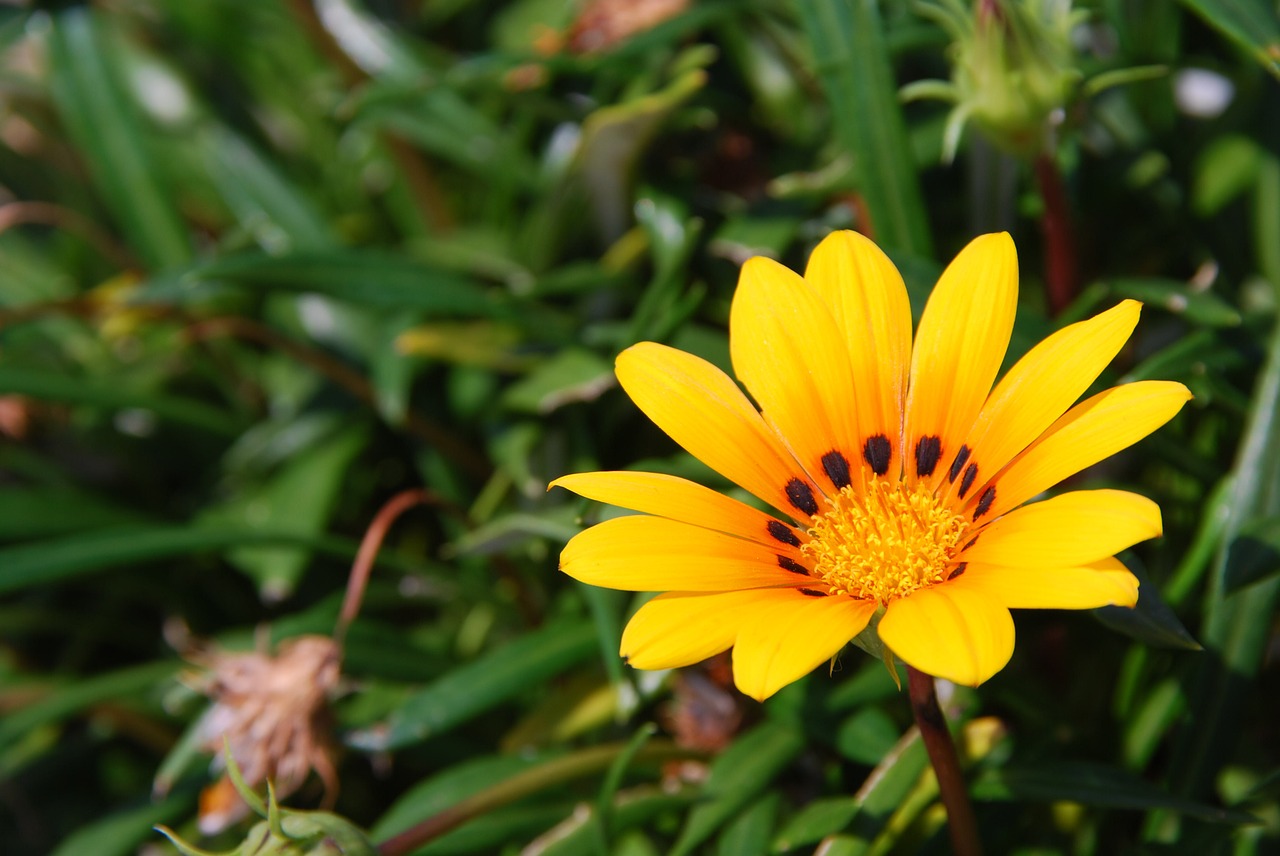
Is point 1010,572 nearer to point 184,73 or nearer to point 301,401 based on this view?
point 301,401

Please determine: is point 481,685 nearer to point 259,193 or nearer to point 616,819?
point 616,819

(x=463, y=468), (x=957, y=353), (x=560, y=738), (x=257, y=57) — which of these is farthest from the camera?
(x=257, y=57)

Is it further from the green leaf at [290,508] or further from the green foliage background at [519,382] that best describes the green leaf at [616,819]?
the green leaf at [290,508]

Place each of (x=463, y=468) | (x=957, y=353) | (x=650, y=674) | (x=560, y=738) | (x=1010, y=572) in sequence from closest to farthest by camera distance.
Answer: (x=1010, y=572)
(x=957, y=353)
(x=650, y=674)
(x=560, y=738)
(x=463, y=468)

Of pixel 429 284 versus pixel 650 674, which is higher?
pixel 429 284

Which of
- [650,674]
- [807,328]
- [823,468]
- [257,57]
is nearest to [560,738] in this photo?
[650,674]

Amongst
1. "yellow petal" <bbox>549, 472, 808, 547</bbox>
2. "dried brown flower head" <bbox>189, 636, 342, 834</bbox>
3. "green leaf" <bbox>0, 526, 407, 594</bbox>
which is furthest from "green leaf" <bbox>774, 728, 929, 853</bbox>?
"green leaf" <bbox>0, 526, 407, 594</bbox>

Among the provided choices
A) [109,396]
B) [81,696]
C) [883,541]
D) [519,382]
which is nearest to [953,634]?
[883,541]
